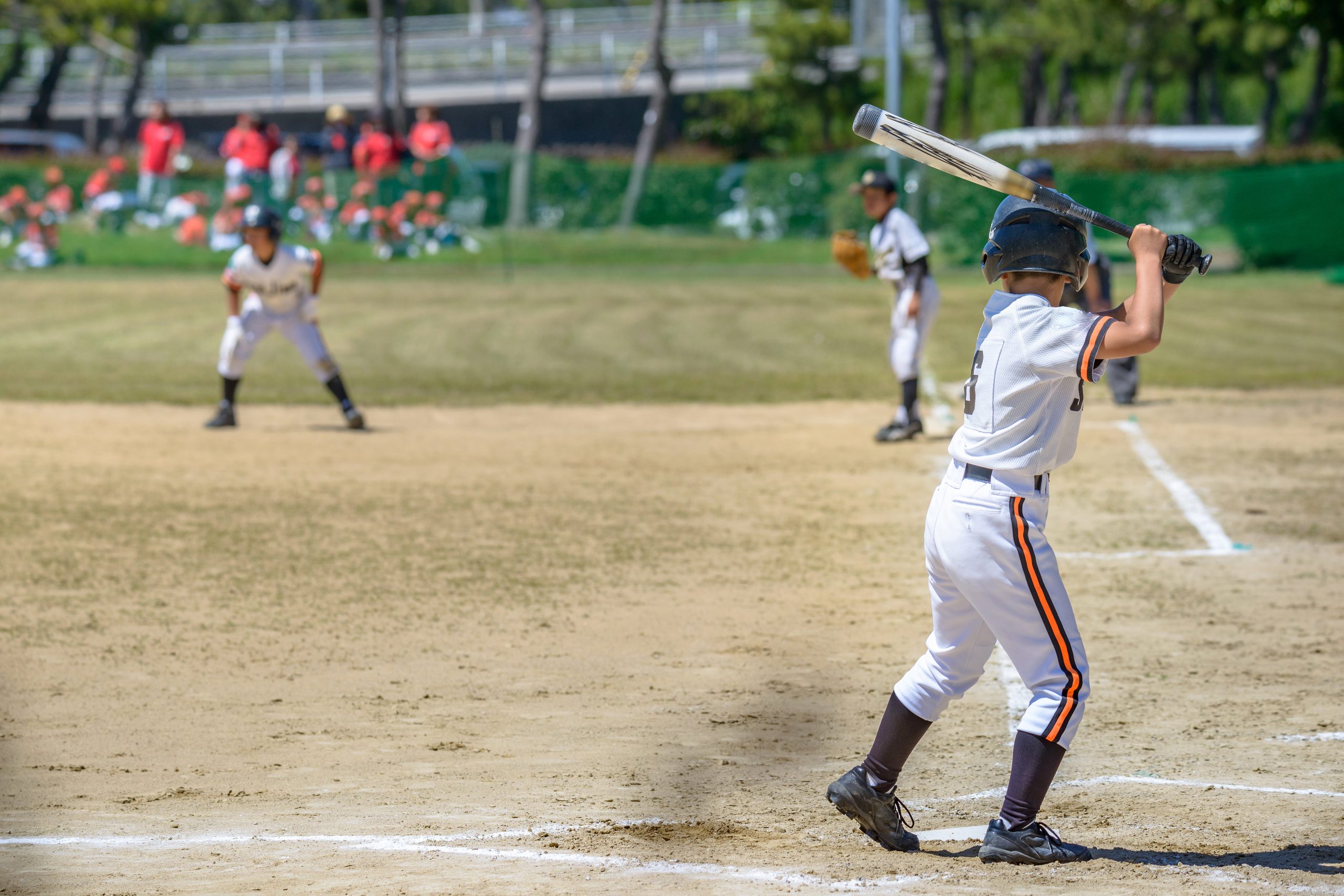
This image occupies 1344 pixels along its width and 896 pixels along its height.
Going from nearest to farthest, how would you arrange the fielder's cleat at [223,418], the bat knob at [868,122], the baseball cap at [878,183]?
the bat knob at [868,122] → the baseball cap at [878,183] → the fielder's cleat at [223,418]

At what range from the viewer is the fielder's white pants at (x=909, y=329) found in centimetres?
1161

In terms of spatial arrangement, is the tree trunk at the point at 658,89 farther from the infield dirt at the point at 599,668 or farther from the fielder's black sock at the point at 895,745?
the fielder's black sock at the point at 895,745

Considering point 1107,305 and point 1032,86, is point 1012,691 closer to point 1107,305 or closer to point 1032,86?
point 1107,305

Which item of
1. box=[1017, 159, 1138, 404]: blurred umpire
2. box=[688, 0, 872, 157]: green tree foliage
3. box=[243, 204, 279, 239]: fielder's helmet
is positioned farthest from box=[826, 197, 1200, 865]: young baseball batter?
box=[688, 0, 872, 157]: green tree foliage

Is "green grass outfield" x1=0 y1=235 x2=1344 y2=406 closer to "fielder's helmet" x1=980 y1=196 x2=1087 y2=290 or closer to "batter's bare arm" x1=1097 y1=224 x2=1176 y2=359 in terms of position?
"fielder's helmet" x1=980 y1=196 x2=1087 y2=290

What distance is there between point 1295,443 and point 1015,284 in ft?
27.4

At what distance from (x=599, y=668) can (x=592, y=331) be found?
42.4 feet

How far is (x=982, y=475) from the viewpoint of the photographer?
4168mm

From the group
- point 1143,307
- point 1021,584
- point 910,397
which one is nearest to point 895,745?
point 1021,584

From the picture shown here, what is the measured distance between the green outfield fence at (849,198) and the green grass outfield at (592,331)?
0.57 metres

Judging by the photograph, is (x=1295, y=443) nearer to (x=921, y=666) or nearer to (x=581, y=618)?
(x=581, y=618)

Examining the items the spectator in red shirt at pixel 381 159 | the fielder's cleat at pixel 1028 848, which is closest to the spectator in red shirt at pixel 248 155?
the spectator in red shirt at pixel 381 159

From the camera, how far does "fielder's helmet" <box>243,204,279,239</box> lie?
37.8ft

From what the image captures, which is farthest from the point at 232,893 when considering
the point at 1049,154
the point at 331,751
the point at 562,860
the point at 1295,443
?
the point at 1049,154
